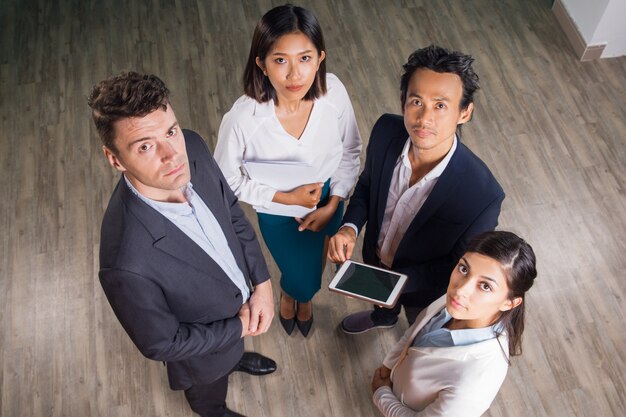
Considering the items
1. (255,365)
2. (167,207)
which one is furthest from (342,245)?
(255,365)

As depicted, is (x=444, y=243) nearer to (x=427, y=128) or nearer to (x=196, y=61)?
(x=427, y=128)

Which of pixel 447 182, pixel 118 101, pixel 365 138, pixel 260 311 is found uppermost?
pixel 118 101

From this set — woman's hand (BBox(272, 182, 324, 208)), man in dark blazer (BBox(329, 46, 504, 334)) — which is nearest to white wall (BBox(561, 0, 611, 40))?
man in dark blazer (BBox(329, 46, 504, 334))

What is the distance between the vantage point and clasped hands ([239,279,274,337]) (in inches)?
86.5

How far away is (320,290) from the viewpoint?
10.9 ft

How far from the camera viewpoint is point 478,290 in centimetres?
176

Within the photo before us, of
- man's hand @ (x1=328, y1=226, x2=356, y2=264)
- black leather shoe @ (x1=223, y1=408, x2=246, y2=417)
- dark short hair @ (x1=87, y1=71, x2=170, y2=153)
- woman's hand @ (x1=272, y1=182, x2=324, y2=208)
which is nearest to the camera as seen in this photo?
dark short hair @ (x1=87, y1=71, x2=170, y2=153)

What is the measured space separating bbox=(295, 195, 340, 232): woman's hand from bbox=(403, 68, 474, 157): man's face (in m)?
0.71

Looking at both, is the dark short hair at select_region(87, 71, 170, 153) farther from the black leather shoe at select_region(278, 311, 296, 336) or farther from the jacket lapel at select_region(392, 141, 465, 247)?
the black leather shoe at select_region(278, 311, 296, 336)

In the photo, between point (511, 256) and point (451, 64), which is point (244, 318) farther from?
point (451, 64)

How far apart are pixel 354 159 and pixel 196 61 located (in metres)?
2.21

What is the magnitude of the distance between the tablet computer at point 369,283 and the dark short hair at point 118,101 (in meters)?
0.96

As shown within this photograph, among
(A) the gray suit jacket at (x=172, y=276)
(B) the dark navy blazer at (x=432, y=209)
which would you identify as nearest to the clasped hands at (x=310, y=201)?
(B) the dark navy blazer at (x=432, y=209)

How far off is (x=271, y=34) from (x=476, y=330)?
1.19 meters
